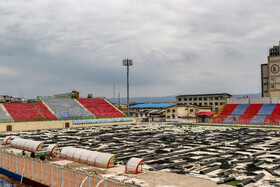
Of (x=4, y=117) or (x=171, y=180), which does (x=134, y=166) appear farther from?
(x=4, y=117)

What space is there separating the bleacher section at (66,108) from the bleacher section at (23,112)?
20.6ft

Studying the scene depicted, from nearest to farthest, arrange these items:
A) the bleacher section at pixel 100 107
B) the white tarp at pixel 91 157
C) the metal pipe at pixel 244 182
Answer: the metal pipe at pixel 244 182 < the white tarp at pixel 91 157 < the bleacher section at pixel 100 107

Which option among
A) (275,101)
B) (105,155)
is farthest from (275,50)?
(105,155)

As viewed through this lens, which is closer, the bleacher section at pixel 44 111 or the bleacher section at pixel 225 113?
the bleacher section at pixel 44 111

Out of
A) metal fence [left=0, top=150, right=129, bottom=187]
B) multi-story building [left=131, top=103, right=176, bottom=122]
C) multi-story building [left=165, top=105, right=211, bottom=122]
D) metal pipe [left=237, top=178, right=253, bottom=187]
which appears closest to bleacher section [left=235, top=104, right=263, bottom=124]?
multi-story building [left=165, top=105, right=211, bottom=122]

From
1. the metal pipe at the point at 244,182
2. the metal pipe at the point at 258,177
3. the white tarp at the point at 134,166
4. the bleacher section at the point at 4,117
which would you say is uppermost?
the bleacher section at the point at 4,117

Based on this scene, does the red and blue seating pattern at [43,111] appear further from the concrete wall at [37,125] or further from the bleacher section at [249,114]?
the bleacher section at [249,114]

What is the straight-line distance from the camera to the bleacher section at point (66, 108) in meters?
88.0

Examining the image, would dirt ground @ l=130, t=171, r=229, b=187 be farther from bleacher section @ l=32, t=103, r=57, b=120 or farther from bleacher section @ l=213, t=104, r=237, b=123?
bleacher section @ l=213, t=104, r=237, b=123

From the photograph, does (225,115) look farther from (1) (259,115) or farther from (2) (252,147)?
(2) (252,147)

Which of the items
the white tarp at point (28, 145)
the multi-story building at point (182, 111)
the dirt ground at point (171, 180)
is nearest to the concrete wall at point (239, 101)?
the multi-story building at point (182, 111)

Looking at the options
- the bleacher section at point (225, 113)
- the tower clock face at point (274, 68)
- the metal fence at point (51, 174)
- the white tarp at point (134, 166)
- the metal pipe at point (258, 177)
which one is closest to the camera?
the metal fence at point (51, 174)

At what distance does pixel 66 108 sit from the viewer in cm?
9425

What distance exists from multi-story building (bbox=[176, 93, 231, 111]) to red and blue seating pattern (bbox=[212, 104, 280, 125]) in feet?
123
